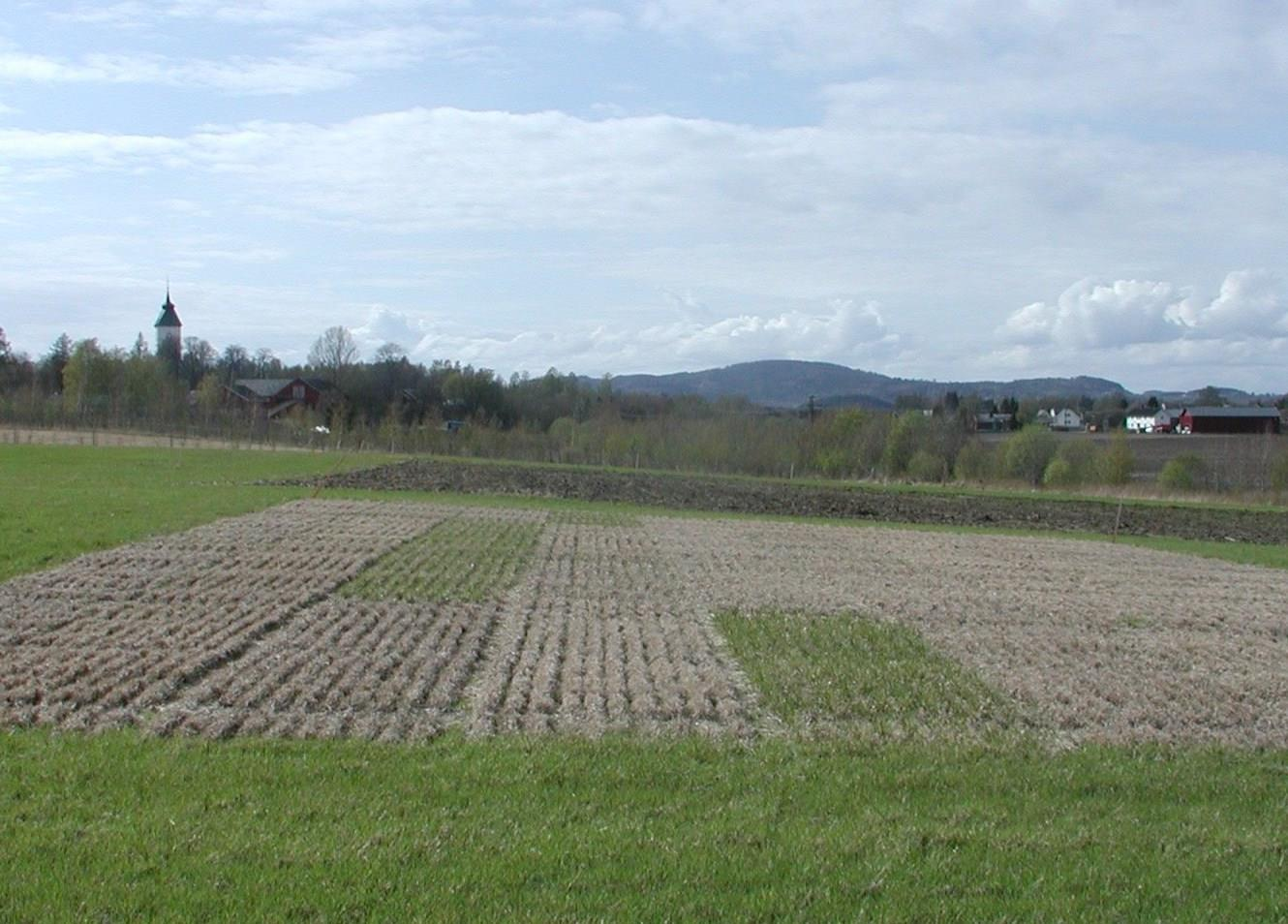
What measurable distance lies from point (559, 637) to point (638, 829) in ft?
27.3

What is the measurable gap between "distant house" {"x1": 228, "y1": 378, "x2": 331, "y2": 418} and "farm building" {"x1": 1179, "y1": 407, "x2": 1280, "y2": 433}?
85.3 metres

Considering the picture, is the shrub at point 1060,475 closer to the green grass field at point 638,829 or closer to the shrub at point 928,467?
the shrub at point 928,467

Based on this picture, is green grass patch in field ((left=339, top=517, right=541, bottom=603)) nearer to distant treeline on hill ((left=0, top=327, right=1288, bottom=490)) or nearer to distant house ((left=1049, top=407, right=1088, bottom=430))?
distant treeline on hill ((left=0, top=327, right=1288, bottom=490))

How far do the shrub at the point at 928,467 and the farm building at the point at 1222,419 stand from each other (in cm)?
4589

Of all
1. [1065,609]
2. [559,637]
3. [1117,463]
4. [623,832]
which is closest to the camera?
[623,832]

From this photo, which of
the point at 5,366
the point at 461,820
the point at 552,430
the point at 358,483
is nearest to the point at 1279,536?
the point at 358,483

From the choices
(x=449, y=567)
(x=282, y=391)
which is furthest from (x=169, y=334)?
(x=449, y=567)

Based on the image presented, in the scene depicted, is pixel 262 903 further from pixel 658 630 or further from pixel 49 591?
pixel 49 591

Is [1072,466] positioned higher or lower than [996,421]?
lower

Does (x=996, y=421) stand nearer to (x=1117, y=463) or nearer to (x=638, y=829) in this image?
(x=1117, y=463)

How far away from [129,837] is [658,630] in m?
10.4

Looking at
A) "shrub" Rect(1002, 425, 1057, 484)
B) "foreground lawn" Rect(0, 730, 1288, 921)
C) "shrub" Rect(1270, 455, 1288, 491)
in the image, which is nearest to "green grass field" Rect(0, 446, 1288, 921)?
"foreground lawn" Rect(0, 730, 1288, 921)

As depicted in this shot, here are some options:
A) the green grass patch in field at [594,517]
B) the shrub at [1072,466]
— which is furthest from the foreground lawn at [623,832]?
the shrub at [1072,466]

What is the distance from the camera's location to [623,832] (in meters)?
8.40
